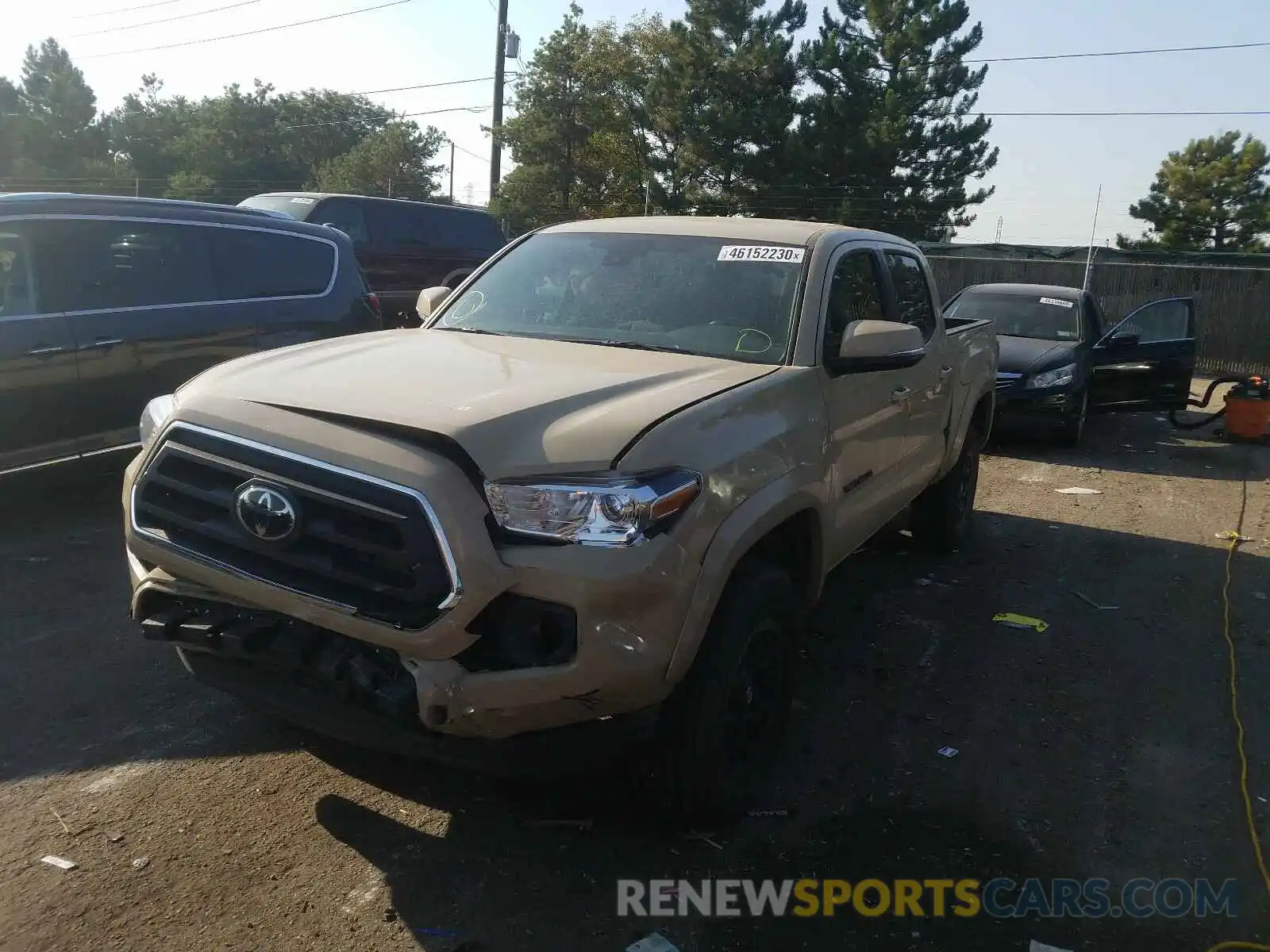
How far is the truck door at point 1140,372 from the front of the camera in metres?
11.2

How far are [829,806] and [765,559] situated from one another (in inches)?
34.2

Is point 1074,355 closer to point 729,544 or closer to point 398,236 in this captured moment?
point 398,236

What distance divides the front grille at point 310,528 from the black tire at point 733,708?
2.78 feet

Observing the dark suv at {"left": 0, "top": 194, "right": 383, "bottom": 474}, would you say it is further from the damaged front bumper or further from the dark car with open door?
the dark car with open door

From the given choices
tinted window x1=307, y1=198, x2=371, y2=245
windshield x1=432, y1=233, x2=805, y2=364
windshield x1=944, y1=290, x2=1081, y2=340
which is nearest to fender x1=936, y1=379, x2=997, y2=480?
windshield x1=432, y1=233, x2=805, y2=364

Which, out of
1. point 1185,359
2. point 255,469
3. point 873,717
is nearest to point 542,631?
point 255,469

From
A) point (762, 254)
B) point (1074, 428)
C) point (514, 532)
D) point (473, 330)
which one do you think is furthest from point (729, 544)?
point (1074, 428)

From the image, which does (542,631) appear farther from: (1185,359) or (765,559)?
(1185,359)

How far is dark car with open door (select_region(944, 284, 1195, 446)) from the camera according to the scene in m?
10.4

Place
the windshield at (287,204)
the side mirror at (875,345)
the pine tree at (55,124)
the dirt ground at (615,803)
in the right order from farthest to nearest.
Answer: the pine tree at (55,124), the windshield at (287,204), the side mirror at (875,345), the dirt ground at (615,803)

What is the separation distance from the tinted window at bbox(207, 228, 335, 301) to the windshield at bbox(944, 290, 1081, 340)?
6.78m


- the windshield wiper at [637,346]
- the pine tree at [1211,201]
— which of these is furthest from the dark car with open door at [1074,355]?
the pine tree at [1211,201]

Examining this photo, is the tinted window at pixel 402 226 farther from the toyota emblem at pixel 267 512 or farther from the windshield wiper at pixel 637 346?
the toyota emblem at pixel 267 512

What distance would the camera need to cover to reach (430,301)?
15.5 ft
